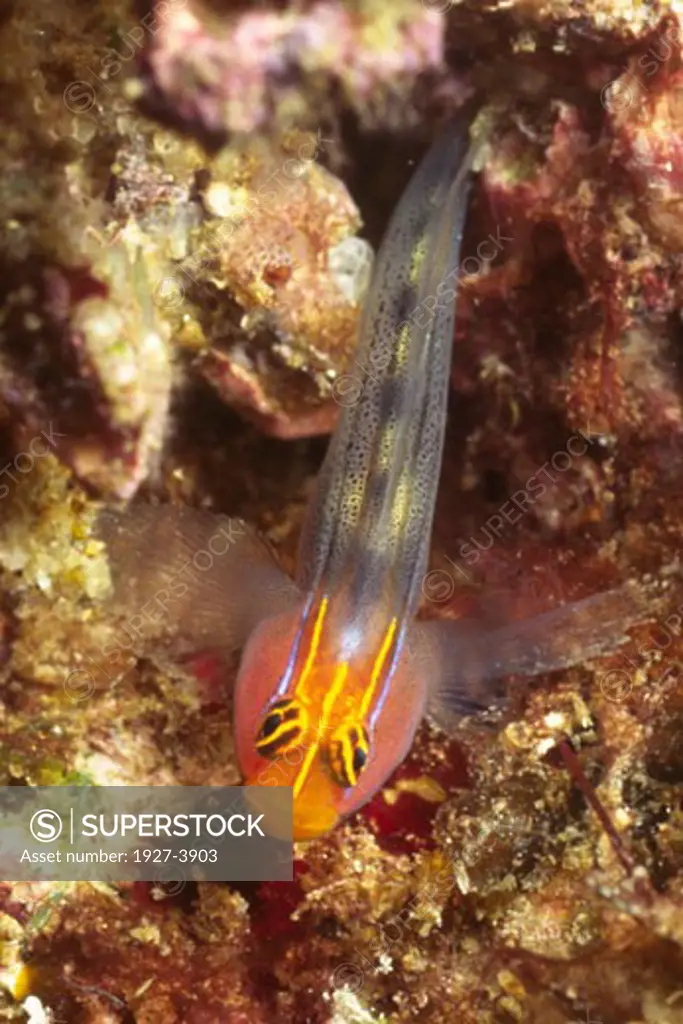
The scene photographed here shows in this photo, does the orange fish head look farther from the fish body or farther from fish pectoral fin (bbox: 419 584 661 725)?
fish pectoral fin (bbox: 419 584 661 725)

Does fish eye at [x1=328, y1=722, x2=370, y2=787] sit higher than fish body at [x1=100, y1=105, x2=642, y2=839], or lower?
lower

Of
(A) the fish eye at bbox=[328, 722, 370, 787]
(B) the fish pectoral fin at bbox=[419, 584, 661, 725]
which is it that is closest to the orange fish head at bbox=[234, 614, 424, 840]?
(A) the fish eye at bbox=[328, 722, 370, 787]

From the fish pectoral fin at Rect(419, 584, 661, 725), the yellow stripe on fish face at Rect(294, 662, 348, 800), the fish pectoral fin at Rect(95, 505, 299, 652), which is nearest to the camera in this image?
the yellow stripe on fish face at Rect(294, 662, 348, 800)

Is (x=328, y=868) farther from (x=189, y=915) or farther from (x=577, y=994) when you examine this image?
(x=577, y=994)

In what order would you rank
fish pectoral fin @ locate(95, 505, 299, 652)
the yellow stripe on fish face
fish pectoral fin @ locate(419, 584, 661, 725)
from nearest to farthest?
the yellow stripe on fish face
fish pectoral fin @ locate(419, 584, 661, 725)
fish pectoral fin @ locate(95, 505, 299, 652)

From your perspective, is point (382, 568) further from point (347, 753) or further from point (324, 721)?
point (347, 753)

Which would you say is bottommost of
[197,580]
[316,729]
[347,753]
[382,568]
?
[347,753]

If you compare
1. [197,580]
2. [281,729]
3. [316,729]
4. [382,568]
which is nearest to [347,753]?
[316,729]
